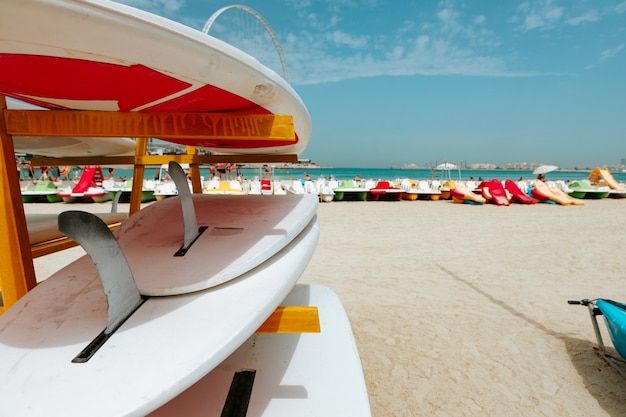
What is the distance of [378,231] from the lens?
8.74 meters

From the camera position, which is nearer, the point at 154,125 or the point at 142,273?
the point at 154,125

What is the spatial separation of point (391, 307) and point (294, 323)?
8.77 feet

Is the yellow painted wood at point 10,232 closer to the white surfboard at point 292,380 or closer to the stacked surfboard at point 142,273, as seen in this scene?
the stacked surfboard at point 142,273

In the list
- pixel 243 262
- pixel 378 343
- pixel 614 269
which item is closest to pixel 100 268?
pixel 243 262

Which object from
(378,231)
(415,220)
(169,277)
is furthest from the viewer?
(415,220)

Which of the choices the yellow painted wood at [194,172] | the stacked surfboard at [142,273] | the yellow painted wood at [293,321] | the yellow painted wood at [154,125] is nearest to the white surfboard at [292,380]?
the stacked surfboard at [142,273]

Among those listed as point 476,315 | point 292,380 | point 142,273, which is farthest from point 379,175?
point 142,273

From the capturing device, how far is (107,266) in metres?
1.19

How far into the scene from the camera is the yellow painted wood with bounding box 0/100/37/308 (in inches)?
58.2

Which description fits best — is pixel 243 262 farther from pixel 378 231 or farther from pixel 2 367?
pixel 378 231

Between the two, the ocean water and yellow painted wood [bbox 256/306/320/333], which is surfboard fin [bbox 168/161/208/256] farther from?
the ocean water

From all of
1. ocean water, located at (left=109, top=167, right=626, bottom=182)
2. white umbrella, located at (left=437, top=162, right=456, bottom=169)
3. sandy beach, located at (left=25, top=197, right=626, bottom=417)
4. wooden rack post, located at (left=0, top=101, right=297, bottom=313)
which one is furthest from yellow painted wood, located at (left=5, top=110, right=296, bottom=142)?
ocean water, located at (left=109, top=167, right=626, bottom=182)

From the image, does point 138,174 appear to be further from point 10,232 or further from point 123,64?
point 123,64

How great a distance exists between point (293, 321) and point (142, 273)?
698 mm
